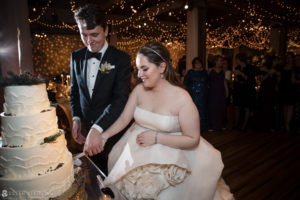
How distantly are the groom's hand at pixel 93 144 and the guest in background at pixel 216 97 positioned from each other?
4262 millimetres

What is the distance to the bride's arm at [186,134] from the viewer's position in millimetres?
1555

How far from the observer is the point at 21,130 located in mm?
1152

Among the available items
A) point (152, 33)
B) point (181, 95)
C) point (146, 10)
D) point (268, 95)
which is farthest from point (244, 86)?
point (152, 33)

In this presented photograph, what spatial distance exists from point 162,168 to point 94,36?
1145 millimetres

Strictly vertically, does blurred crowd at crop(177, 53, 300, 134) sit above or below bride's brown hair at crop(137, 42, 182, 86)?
below

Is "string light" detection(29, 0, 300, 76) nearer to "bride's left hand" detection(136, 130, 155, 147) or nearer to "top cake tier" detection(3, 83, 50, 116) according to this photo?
"bride's left hand" detection(136, 130, 155, 147)

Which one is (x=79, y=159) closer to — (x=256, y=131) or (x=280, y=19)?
(x=256, y=131)

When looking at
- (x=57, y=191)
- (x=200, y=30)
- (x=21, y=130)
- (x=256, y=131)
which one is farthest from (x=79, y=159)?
(x=200, y=30)

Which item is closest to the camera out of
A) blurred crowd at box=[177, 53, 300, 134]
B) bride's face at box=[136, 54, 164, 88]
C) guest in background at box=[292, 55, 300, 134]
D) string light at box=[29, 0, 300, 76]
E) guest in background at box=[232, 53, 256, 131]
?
bride's face at box=[136, 54, 164, 88]

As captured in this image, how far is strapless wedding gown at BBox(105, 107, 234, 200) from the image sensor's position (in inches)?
59.6

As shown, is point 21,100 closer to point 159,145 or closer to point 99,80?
point 99,80

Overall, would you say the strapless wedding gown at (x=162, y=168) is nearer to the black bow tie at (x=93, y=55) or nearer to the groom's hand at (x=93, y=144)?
the groom's hand at (x=93, y=144)

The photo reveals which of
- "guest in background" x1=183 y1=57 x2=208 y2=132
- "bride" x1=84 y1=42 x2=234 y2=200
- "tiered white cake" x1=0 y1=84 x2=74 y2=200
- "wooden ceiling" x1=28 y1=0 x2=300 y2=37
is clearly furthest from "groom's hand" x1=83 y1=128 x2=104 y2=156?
"wooden ceiling" x1=28 y1=0 x2=300 y2=37

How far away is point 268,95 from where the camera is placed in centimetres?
527
